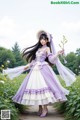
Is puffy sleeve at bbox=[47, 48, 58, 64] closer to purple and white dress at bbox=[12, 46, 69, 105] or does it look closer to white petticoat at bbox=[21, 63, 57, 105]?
purple and white dress at bbox=[12, 46, 69, 105]

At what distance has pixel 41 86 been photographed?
25.6ft

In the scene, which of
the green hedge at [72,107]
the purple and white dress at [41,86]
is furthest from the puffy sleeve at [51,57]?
the green hedge at [72,107]

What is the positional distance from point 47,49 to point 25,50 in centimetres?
54

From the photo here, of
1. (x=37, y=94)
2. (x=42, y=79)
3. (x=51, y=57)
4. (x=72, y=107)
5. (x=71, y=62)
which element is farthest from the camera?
(x=71, y=62)

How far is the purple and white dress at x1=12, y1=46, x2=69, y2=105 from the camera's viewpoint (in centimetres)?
773

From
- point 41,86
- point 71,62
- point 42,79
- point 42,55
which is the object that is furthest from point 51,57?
point 71,62

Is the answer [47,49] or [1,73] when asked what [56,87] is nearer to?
[47,49]

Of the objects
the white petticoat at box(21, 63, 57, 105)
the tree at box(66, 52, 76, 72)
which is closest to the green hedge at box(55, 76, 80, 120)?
the white petticoat at box(21, 63, 57, 105)

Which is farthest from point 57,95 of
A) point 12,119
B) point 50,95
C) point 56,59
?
point 12,119

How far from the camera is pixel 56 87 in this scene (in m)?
7.95

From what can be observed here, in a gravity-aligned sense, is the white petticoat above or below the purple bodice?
below

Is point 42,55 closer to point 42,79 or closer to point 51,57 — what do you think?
point 51,57

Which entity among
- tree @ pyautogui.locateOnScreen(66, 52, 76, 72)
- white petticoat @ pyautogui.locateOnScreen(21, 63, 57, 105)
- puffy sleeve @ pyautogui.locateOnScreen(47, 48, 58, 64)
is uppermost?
tree @ pyautogui.locateOnScreen(66, 52, 76, 72)

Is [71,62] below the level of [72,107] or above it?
above
